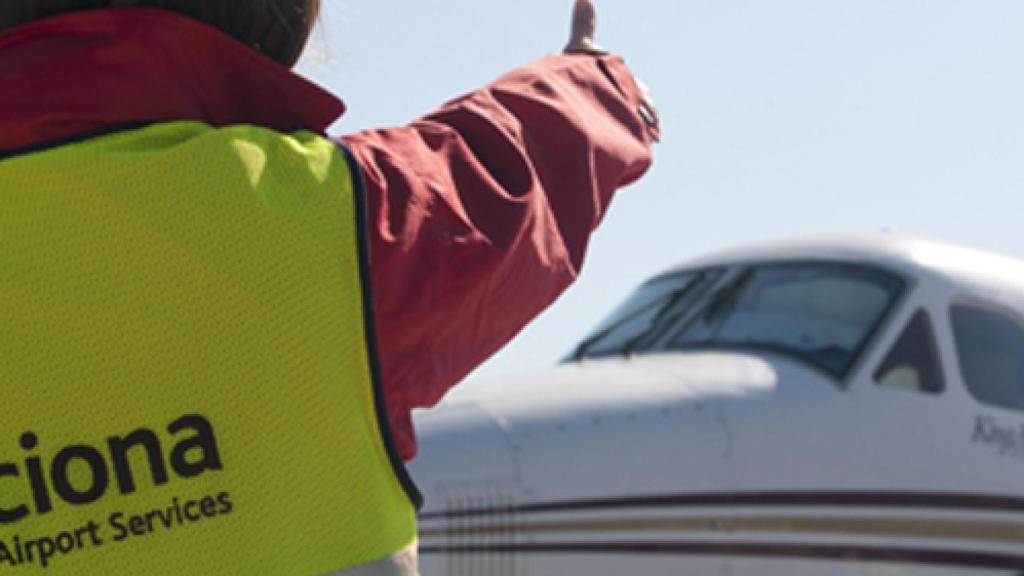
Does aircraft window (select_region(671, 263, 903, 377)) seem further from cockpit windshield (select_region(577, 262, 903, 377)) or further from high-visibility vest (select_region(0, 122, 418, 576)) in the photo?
high-visibility vest (select_region(0, 122, 418, 576))

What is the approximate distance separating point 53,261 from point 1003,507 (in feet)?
22.7

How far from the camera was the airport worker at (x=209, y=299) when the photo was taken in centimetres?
119

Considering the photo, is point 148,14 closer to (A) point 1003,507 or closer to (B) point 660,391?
(B) point 660,391

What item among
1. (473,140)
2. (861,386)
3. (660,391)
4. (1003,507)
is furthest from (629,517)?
(473,140)

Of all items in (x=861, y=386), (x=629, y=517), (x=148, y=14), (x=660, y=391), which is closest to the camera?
(x=148, y=14)

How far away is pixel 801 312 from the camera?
7762mm

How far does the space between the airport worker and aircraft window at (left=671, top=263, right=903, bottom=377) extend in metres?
6.26

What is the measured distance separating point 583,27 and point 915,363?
626 centimetres

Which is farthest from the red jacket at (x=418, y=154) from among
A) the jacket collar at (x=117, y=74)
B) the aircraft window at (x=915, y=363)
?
the aircraft window at (x=915, y=363)

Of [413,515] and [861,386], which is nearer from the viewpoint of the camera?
[413,515]

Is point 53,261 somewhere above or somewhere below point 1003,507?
above

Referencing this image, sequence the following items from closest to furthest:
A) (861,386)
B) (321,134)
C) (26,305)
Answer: (26,305) < (321,134) < (861,386)

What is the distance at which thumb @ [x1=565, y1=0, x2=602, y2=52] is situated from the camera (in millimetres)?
1691

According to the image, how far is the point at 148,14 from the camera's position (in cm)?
130
